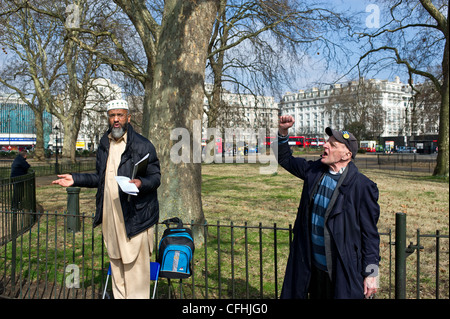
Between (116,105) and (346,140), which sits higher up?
(116,105)

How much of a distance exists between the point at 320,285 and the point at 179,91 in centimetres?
397

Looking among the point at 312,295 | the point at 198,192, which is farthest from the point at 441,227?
the point at 312,295

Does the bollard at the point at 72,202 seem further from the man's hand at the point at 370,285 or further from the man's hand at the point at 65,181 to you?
the man's hand at the point at 370,285

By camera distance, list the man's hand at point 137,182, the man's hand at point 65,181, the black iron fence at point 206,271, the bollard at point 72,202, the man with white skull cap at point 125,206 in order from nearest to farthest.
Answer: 1. the man's hand at point 137,182
2. the man with white skull cap at point 125,206
3. the man's hand at point 65,181
4. the black iron fence at point 206,271
5. the bollard at point 72,202

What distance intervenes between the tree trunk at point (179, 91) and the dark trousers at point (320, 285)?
11.4ft

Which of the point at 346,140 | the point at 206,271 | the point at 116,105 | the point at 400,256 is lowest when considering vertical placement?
the point at 206,271

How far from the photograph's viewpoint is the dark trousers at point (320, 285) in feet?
9.07

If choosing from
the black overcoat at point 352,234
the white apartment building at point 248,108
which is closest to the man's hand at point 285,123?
the black overcoat at point 352,234

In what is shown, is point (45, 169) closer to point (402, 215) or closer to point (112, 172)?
point (112, 172)

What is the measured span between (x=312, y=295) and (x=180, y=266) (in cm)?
112

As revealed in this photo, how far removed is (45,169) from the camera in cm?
2453

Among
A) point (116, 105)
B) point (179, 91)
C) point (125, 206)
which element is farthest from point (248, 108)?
point (125, 206)

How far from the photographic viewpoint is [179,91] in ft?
19.6

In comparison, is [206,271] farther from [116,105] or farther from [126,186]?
[116,105]
